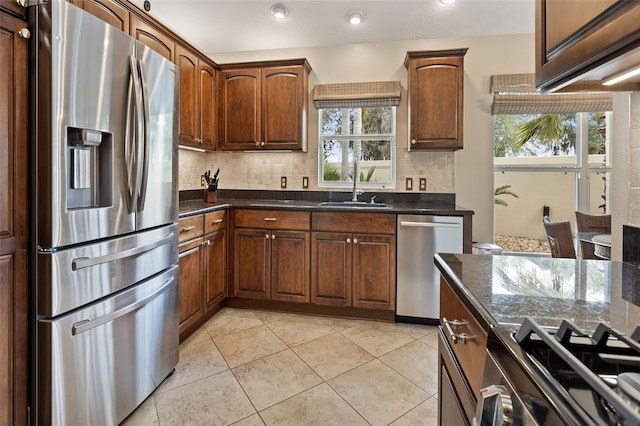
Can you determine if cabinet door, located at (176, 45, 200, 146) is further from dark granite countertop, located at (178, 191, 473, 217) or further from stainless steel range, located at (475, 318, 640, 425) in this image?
stainless steel range, located at (475, 318, 640, 425)

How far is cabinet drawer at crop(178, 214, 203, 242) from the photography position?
7.87 ft

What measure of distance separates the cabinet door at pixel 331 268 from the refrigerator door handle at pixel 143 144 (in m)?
1.56

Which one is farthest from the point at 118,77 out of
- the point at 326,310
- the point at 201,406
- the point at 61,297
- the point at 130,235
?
the point at 326,310

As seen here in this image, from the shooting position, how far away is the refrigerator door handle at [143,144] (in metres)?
1.71

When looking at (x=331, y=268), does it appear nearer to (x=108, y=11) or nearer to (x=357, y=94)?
(x=357, y=94)

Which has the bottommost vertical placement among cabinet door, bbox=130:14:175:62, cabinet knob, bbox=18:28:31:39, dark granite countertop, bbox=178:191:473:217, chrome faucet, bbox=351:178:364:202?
dark granite countertop, bbox=178:191:473:217

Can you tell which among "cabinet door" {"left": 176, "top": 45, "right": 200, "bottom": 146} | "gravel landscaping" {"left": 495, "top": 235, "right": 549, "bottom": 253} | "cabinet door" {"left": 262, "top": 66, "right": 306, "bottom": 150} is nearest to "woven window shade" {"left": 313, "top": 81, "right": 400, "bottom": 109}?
"cabinet door" {"left": 262, "top": 66, "right": 306, "bottom": 150}

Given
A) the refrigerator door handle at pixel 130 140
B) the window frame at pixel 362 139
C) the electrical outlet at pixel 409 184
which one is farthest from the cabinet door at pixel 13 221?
the electrical outlet at pixel 409 184

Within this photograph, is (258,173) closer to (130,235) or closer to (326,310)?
(326,310)

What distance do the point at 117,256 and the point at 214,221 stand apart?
1.32 metres

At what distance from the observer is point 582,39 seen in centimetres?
77

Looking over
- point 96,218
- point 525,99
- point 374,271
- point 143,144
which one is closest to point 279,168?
point 374,271

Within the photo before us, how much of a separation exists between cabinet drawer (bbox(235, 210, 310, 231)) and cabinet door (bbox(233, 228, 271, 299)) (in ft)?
0.21

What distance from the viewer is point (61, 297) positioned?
1.35m
